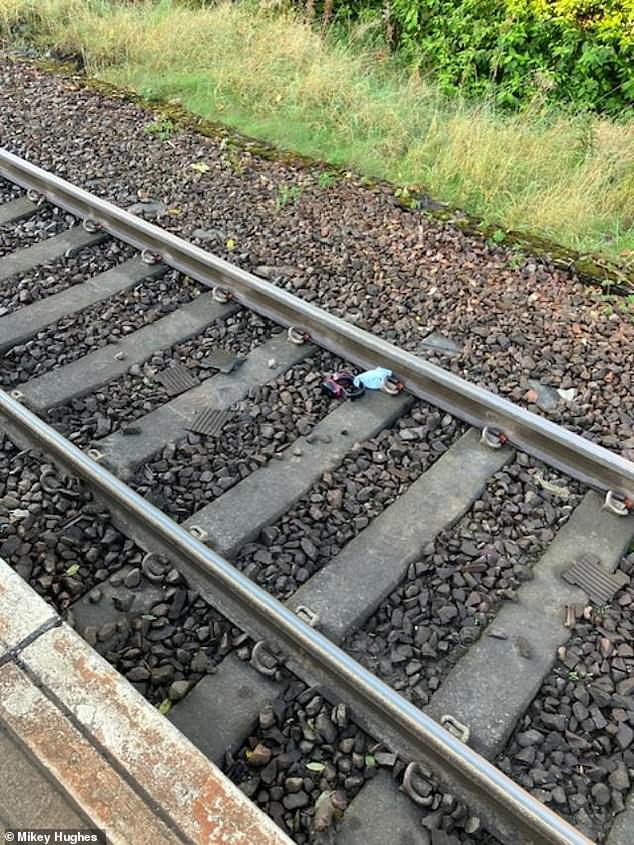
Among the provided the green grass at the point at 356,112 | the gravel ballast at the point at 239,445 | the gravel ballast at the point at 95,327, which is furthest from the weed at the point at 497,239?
the gravel ballast at the point at 95,327

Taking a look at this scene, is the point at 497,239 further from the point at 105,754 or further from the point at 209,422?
the point at 105,754

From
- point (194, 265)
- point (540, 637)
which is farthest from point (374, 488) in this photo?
point (194, 265)

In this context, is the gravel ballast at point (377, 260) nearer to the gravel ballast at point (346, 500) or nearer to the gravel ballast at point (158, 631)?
the gravel ballast at point (346, 500)

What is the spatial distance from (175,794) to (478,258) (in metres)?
4.36

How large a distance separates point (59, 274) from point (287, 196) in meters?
2.03

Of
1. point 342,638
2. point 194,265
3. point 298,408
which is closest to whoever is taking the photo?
point 342,638

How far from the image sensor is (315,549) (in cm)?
363

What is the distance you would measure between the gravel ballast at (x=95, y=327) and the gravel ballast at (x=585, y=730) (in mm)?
3174

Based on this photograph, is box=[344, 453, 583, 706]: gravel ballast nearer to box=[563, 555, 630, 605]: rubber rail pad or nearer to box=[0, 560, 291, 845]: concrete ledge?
box=[563, 555, 630, 605]: rubber rail pad

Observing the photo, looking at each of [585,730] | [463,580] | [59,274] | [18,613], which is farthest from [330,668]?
[59,274]

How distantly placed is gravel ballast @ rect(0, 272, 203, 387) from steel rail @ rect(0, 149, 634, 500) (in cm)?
20

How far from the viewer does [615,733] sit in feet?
10.0

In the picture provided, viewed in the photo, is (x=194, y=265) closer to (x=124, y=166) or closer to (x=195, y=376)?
(x=195, y=376)

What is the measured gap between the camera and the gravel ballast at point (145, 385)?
4.27 m
